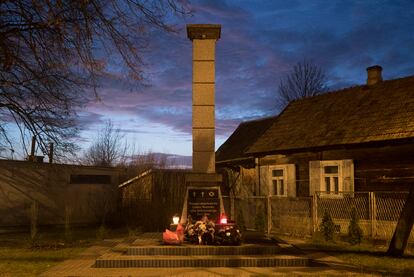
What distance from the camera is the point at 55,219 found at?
23.3 meters

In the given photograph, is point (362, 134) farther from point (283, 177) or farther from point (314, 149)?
point (283, 177)

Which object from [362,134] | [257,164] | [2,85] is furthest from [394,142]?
[2,85]

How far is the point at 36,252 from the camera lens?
13.7m

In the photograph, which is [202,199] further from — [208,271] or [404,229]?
[404,229]

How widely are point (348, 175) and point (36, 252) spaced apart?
36.6 feet

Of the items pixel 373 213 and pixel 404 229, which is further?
pixel 373 213

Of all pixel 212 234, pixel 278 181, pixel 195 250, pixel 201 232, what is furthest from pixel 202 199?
pixel 278 181

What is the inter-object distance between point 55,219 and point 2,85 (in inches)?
454

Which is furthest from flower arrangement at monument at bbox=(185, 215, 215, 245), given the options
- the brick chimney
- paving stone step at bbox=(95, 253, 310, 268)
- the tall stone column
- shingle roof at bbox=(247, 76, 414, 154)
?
the brick chimney

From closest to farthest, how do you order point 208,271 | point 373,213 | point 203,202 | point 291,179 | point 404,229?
point 208,271 < point 404,229 < point 203,202 < point 373,213 < point 291,179

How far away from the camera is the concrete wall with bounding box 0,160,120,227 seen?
2156 centimetres

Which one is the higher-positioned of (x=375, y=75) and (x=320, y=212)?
(x=375, y=75)

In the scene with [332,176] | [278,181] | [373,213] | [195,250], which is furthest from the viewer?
[278,181]

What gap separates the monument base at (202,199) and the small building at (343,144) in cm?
461
